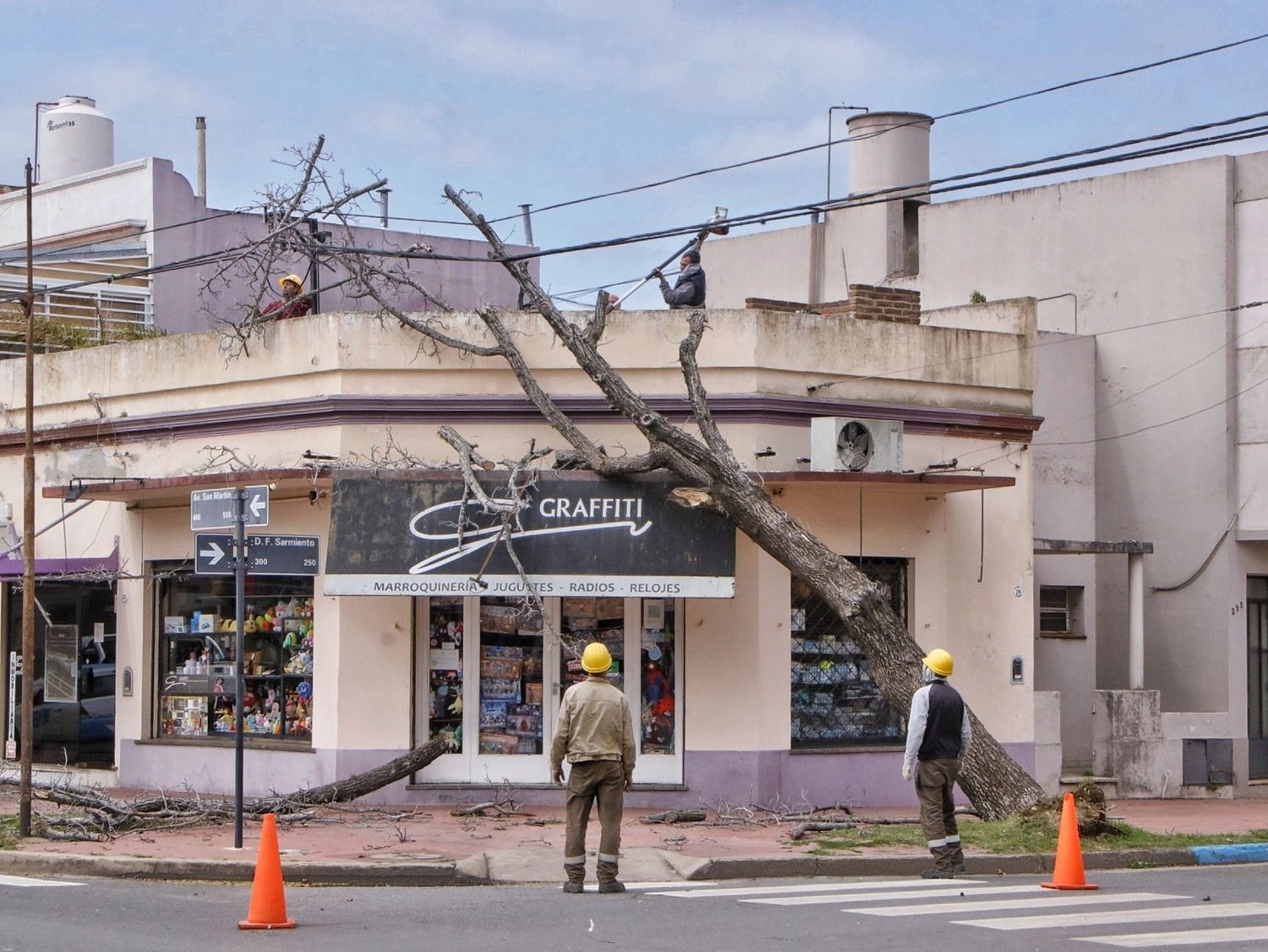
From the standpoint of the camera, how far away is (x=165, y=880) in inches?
501

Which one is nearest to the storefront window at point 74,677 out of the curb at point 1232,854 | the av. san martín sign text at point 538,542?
the av. san martín sign text at point 538,542

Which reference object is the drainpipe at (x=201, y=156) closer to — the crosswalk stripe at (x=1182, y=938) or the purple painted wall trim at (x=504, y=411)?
the purple painted wall trim at (x=504, y=411)

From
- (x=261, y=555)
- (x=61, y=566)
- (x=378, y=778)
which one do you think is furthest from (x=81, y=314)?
(x=261, y=555)

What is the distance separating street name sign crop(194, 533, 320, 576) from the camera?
13711 millimetres

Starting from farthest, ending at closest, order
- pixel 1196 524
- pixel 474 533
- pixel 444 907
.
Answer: pixel 1196 524, pixel 474 533, pixel 444 907

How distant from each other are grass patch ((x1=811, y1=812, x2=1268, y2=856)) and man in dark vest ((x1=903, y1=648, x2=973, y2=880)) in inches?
41.9

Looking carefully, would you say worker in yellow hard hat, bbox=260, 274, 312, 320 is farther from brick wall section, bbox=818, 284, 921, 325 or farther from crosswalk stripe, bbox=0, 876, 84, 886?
crosswalk stripe, bbox=0, 876, 84, 886

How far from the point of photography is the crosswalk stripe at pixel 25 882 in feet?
40.5

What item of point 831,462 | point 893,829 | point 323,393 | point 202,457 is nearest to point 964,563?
point 831,462

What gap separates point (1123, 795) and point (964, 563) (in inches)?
167

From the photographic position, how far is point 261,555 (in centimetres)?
1438

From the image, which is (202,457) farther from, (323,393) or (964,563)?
(964,563)

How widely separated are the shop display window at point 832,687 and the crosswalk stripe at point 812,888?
4.57 m

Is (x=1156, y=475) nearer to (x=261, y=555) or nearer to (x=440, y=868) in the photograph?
(x=261, y=555)
